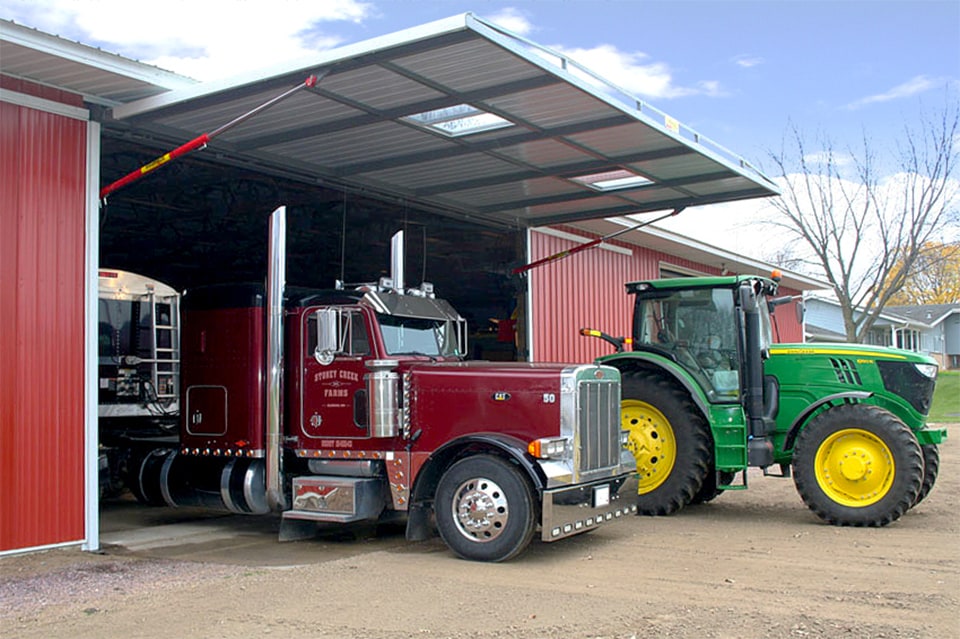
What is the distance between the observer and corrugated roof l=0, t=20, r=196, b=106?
7625 mm

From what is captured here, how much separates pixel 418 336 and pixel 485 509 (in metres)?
2.24

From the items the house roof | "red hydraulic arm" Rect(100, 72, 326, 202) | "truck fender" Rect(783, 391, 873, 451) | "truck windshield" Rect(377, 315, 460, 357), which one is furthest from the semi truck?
the house roof

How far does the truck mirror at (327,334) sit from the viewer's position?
8766 millimetres

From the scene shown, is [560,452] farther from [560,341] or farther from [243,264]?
[243,264]

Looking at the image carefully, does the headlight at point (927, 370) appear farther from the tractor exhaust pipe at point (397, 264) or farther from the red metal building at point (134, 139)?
the tractor exhaust pipe at point (397, 264)

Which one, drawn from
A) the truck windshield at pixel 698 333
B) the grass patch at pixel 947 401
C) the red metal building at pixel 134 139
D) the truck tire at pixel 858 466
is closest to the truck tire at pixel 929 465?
the truck tire at pixel 858 466

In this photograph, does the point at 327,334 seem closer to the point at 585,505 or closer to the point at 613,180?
the point at 585,505

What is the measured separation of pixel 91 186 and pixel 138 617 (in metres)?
4.38

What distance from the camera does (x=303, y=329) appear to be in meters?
9.27

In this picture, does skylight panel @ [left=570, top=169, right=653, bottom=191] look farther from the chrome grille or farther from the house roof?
the house roof

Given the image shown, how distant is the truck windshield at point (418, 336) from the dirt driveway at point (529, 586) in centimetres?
186

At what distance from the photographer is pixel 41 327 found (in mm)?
8328

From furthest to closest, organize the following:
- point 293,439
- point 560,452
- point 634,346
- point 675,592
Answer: point 634,346, point 293,439, point 560,452, point 675,592

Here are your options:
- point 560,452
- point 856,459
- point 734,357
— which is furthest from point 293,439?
point 856,459
